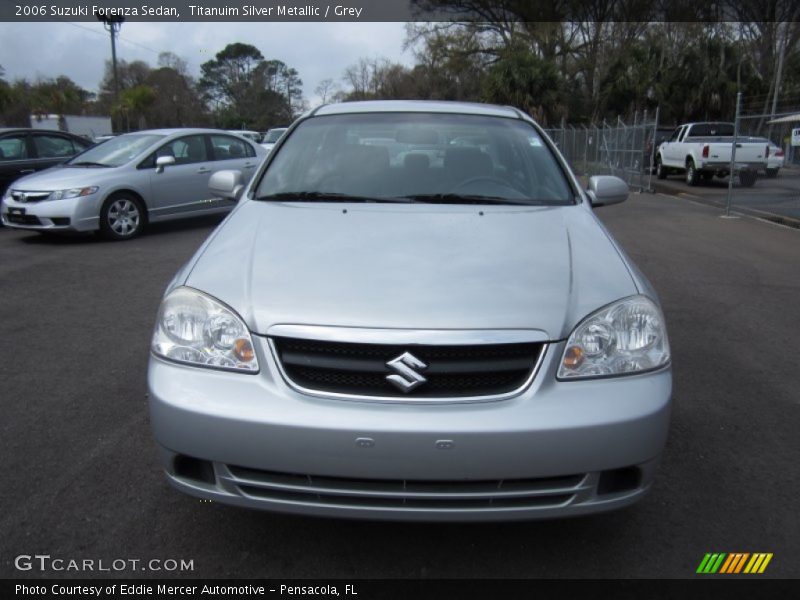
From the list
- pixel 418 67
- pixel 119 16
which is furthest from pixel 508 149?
pixel 418 67

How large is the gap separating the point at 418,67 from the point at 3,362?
4616 cm

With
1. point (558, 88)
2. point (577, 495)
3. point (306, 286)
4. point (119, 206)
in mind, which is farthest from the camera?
point (558, 88)

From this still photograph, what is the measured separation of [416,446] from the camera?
201cm

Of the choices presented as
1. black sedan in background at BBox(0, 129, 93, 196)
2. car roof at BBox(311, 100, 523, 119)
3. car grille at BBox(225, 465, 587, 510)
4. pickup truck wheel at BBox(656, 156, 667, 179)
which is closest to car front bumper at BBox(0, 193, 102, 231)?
black sedan in background at BBox(0, 129, 93, 196)

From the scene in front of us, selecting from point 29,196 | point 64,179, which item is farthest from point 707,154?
point 29,196

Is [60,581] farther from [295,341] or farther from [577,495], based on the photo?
[577,495]

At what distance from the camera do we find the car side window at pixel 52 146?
11102 millimetres

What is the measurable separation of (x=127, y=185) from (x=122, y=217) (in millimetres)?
435

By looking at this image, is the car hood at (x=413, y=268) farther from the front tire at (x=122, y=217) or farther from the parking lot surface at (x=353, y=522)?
the front tire at (x=122, y=217)

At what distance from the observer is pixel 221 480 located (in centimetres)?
219

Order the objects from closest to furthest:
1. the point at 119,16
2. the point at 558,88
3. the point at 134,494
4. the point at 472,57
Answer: the point at 134,494, the point at 119,16, the point at 558,88, the point at 472,57

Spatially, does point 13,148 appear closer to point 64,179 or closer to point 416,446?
point 64,179

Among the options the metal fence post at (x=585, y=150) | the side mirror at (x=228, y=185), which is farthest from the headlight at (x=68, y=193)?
the metal fence post at (x=585, y=150)

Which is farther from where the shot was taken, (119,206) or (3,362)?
(119,206)
